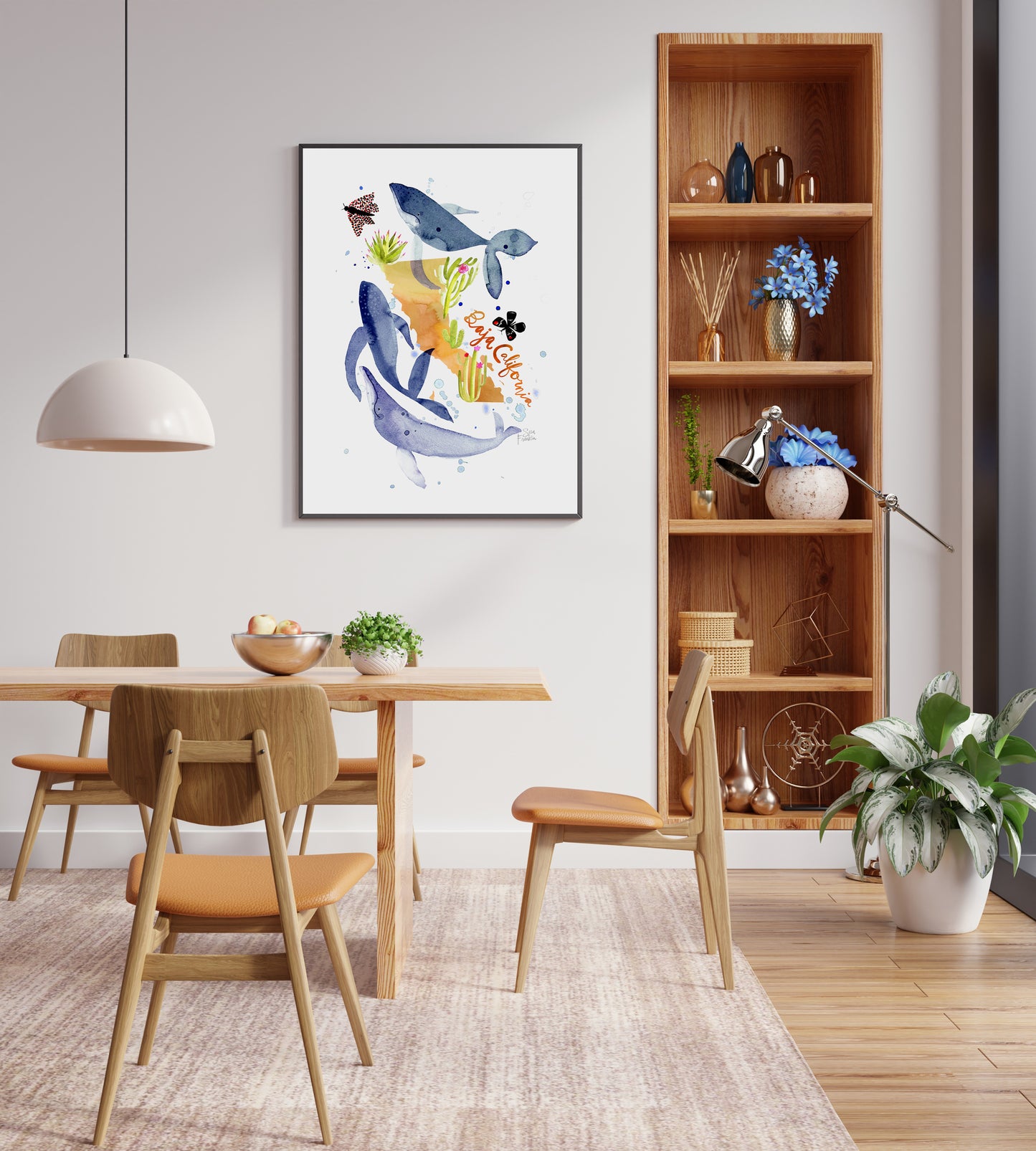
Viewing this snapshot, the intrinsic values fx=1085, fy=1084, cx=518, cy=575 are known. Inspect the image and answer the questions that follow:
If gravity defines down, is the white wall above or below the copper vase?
above

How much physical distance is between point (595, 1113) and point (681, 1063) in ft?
0.93

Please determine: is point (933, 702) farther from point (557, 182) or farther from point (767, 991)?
point (557, 182)

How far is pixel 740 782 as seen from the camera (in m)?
3.84

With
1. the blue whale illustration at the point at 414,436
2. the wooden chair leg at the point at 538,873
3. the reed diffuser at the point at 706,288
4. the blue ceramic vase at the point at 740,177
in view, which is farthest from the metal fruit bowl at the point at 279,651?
the blue ceramic vase at the point at 740,177

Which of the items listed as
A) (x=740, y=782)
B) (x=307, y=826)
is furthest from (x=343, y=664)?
(x=740, y=782)

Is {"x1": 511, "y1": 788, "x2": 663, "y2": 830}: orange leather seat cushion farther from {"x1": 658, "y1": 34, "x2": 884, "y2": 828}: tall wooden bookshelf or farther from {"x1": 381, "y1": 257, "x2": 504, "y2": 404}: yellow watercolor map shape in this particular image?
{"x1": 381, "y1": 257, "x2": 504, "y2": 404}: yellow watercolor map shape

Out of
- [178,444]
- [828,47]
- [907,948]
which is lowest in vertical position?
[907,948]

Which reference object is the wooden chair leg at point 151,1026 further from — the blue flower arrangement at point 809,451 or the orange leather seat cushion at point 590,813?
the blue flower arrangement at point 809,451

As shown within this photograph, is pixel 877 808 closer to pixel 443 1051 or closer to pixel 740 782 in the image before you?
pixel 740 782

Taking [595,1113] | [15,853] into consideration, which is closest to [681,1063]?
[595,1113]

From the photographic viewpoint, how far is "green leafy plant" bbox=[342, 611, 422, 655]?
108 inches

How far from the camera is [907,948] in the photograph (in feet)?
9.57

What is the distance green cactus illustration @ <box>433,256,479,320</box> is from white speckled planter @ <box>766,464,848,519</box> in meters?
1.29

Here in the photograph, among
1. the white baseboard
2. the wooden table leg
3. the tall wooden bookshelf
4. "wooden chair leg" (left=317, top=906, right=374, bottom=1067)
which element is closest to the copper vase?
the white baseboard
